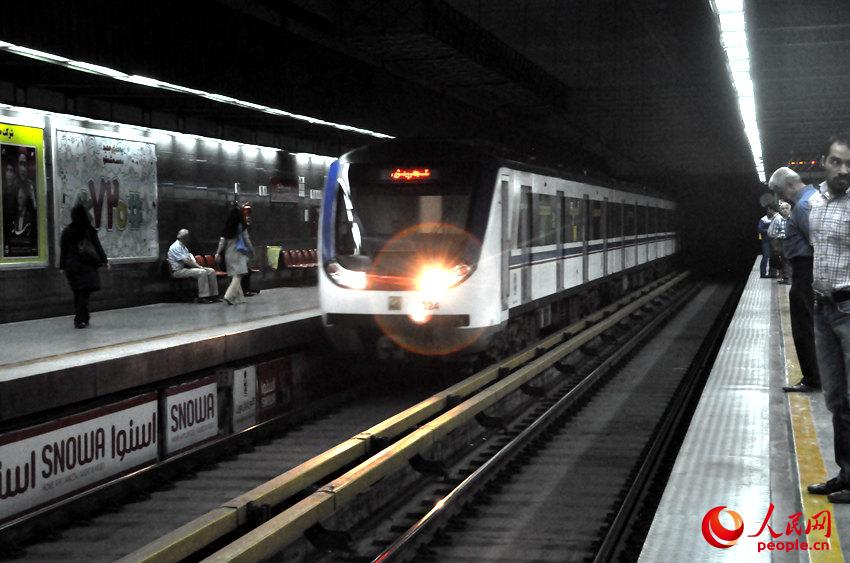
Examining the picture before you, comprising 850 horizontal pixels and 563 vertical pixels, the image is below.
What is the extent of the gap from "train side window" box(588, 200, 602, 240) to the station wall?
5.41 metres

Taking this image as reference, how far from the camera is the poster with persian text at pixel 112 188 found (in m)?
12.8

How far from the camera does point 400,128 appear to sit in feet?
63.2

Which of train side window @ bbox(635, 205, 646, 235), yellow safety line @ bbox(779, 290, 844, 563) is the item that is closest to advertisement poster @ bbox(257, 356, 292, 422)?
yellow safety line @ bbox(779, 290, 844, 563)

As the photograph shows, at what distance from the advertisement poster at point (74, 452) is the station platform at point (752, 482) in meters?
4.45

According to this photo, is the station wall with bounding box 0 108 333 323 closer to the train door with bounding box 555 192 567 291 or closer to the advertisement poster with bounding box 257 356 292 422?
the advertisement poster with bounding box 257 356 292 422

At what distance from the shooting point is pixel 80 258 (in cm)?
1134

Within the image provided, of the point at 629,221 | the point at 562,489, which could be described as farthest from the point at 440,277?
the point at 629,221

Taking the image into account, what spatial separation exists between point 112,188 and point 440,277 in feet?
17.4

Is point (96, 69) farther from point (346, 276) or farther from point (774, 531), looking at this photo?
point (774, 531)

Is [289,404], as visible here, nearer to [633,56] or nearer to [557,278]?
[557,278]

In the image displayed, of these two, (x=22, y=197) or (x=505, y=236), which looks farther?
(x=22, y=197)

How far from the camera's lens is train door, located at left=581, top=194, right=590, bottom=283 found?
55.0 ft

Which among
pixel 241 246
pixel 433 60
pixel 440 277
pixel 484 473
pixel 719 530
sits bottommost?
pixel 484 473

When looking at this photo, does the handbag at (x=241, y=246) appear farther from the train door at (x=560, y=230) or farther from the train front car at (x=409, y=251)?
the train door at (x=560, y=230)
